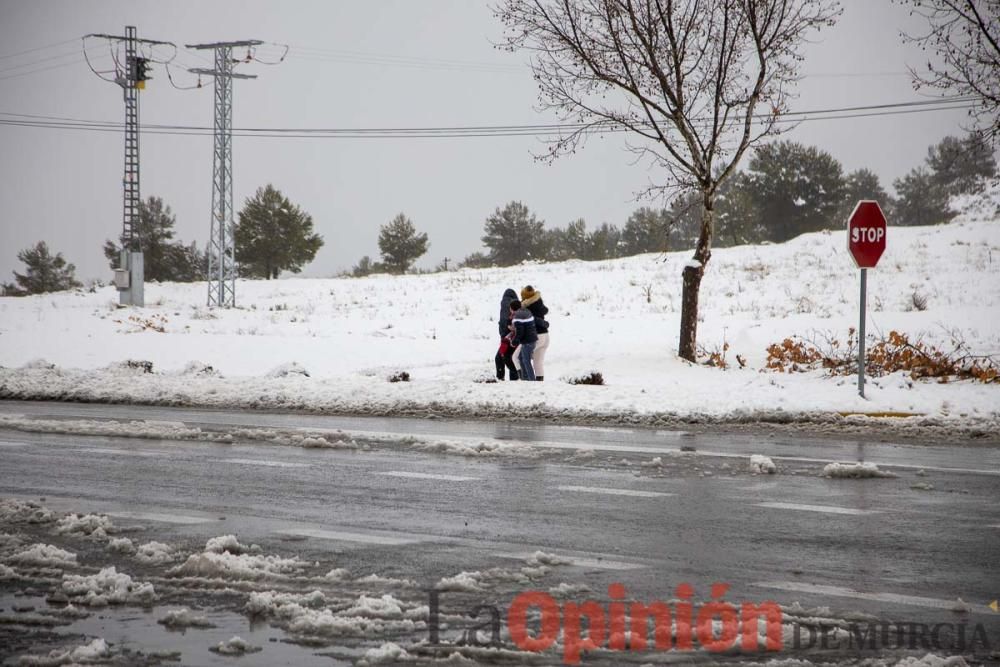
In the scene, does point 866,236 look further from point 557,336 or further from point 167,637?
point 557,336

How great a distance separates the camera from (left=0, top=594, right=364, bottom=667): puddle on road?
4.55 meters

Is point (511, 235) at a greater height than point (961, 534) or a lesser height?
greater

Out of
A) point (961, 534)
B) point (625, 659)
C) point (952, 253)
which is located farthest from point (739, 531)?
point (952, 253)

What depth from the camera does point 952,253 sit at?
44.3 m

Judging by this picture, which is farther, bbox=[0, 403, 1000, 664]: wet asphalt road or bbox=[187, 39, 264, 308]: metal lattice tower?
bbox=[187, 39, 264, 308]: metal lattice tower

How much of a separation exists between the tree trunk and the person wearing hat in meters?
3.93

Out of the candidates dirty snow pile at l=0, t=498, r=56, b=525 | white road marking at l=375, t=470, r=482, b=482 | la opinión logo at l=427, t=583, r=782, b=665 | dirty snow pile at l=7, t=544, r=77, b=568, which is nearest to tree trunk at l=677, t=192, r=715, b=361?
white road marking at l=375, t=470, r=482, b=482

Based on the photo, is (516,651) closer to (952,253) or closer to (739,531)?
(739,531)

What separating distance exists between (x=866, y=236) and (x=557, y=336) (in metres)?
15.3

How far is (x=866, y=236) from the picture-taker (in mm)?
16078

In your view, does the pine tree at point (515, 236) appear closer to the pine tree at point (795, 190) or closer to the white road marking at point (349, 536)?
the pine tree at point (795, 190)

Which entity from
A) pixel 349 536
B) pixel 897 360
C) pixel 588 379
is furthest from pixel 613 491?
pixel 897 360

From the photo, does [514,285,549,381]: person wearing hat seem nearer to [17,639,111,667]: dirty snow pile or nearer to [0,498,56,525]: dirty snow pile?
[0,498,56,525]: dirty snow pile

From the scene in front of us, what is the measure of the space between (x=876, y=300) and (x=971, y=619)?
2989 centimetres
